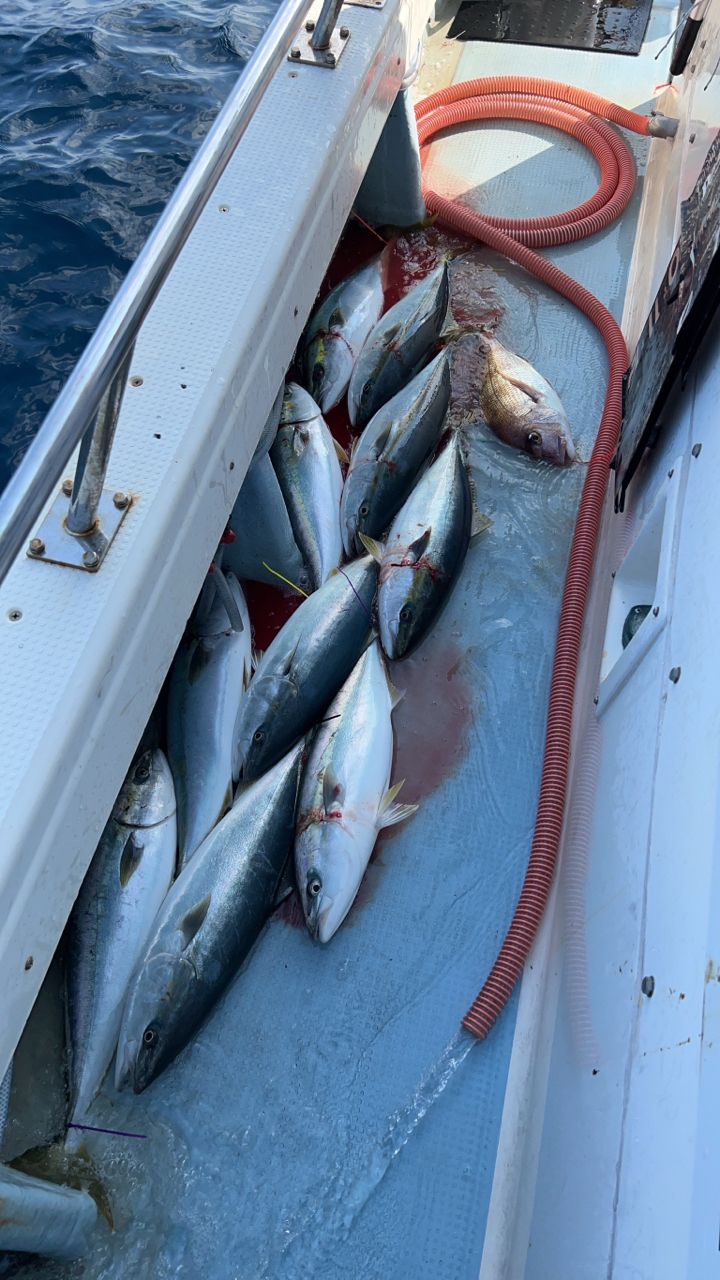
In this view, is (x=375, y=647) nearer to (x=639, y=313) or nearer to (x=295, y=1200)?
(x=295, y=1200)

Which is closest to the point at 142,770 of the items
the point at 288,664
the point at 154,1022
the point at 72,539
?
the point at 288,664

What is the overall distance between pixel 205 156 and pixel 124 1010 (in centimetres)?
183

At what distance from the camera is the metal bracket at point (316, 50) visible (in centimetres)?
266

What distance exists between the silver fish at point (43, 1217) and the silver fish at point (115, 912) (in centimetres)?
19

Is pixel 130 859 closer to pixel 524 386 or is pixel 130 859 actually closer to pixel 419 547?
pixel 419 547

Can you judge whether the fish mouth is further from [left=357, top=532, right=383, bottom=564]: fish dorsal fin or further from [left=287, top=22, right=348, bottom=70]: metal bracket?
[left=287, top=22, right=348, bottom=70]: metal bracket

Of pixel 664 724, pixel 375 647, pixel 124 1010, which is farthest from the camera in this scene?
pixel 375 647

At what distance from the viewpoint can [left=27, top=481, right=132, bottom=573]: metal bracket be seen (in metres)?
1.68

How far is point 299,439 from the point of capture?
280cm

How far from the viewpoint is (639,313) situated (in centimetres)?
335

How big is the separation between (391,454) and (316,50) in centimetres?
124

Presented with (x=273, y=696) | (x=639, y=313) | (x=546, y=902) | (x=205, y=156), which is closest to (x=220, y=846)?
(x=273, y=696)

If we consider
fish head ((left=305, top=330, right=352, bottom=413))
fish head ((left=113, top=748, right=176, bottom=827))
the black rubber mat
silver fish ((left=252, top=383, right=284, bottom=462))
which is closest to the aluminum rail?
silver fish ((left=252, top=383, right=284, bottom=462))

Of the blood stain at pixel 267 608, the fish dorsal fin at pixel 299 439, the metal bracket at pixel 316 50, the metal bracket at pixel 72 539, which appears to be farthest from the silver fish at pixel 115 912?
the metal bracket at pixel 316 50
